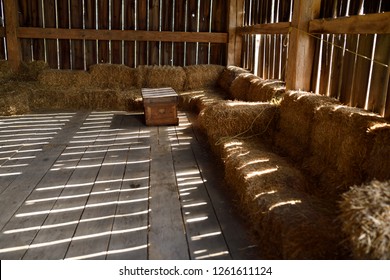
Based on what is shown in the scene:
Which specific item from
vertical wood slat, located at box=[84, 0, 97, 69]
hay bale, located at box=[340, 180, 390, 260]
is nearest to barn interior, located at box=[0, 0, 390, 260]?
hay bale, located at box=[340, 180, 390, 260]

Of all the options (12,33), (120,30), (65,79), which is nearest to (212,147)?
(65,79)

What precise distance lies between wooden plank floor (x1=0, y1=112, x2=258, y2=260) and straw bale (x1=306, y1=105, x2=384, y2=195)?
2.66 feet

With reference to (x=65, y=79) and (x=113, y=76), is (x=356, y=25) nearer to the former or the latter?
(x=113, y=76)

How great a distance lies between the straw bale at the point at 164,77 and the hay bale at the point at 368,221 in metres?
6.19

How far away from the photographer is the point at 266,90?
189 inches

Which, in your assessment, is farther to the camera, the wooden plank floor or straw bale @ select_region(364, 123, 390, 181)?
the wooden plank floor

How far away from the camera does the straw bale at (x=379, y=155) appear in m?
2.27

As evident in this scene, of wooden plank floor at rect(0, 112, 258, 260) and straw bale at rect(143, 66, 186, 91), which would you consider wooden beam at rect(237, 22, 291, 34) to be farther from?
wooden plank floor at rect(0, 112, 258, 260)

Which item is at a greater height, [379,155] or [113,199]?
[379,155]

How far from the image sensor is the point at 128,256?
2408 mm

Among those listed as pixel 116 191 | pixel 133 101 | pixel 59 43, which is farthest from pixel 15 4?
pixel 116 191

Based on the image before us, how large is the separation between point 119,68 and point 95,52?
822 millimetres

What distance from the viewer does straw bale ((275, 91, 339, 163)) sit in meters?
3.44
